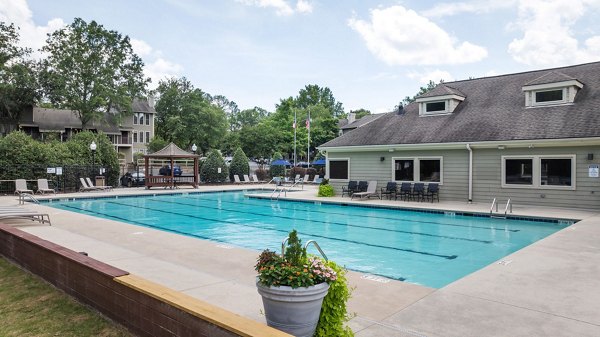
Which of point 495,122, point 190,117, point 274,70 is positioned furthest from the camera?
point 190,117

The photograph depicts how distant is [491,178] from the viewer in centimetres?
1593

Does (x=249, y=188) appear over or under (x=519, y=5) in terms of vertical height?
under

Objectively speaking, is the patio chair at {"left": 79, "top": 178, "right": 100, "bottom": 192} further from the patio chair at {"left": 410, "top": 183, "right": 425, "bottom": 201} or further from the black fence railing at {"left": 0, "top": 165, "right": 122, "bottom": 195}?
the patio chair at {"left": 410, "top": 183, "right": 425, "bottom": 201}

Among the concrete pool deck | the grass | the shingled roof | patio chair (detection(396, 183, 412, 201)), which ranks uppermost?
the shingled roof

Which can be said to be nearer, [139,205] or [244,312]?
[244,312]

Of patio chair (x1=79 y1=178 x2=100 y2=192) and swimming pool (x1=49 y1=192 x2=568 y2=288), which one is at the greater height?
patio chair (x1=79 y1=178 x2=100 y2=192)

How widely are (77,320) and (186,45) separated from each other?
23.6 m

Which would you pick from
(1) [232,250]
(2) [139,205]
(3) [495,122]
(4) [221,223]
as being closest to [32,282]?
(1) [232,250]

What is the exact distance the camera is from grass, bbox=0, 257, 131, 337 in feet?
13.4

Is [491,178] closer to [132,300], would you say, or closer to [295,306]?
[295,306]

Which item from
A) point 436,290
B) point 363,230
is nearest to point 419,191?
point 363,230

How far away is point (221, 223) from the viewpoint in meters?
13.3

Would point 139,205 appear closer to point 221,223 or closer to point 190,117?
point 221,223

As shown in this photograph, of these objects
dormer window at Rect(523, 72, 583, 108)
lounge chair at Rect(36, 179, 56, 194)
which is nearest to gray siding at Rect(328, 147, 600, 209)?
dormer window at Rect(523, 72, 583, 108)
